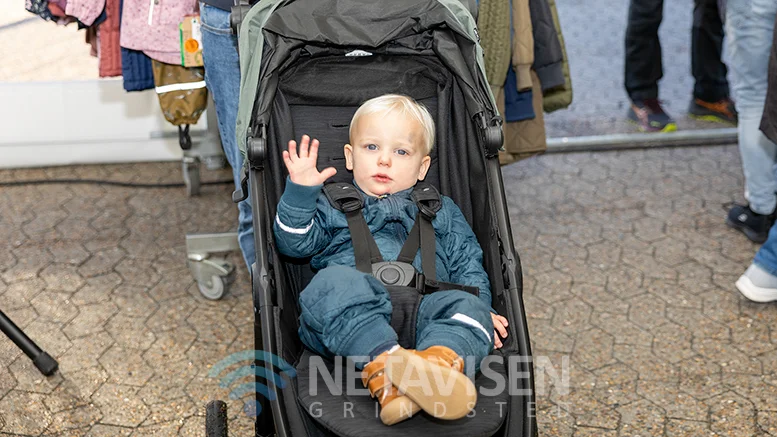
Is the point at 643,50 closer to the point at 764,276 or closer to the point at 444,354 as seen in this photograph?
the point at 764,276

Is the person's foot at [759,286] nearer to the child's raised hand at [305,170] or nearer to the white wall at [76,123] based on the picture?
the child's raised hand at [305,170]

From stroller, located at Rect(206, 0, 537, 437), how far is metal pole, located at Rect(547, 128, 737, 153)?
82.3 inches

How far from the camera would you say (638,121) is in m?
5.34

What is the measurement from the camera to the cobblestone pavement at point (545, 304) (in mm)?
3078

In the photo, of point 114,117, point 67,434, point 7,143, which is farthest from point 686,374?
point 7,143

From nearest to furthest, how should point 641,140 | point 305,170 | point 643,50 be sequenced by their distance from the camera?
point 305,170, point 641,140, point 643,50

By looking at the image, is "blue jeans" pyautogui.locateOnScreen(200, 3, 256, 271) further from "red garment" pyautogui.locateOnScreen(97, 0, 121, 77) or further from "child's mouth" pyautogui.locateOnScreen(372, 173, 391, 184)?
"child's mouth" pyautogui.locateOnScreen(372, 173, 391, 184)

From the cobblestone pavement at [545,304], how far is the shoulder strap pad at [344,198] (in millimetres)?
845

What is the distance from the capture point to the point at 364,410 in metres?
2.18

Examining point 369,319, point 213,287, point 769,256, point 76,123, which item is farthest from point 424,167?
point 76,123

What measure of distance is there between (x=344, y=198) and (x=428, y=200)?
0.84ft

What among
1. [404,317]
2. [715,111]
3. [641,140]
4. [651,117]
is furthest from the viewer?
[715,111]

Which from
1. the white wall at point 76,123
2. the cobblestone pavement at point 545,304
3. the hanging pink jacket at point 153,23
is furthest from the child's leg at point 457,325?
the white wall at point 76,123

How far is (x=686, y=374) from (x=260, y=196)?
170cm
